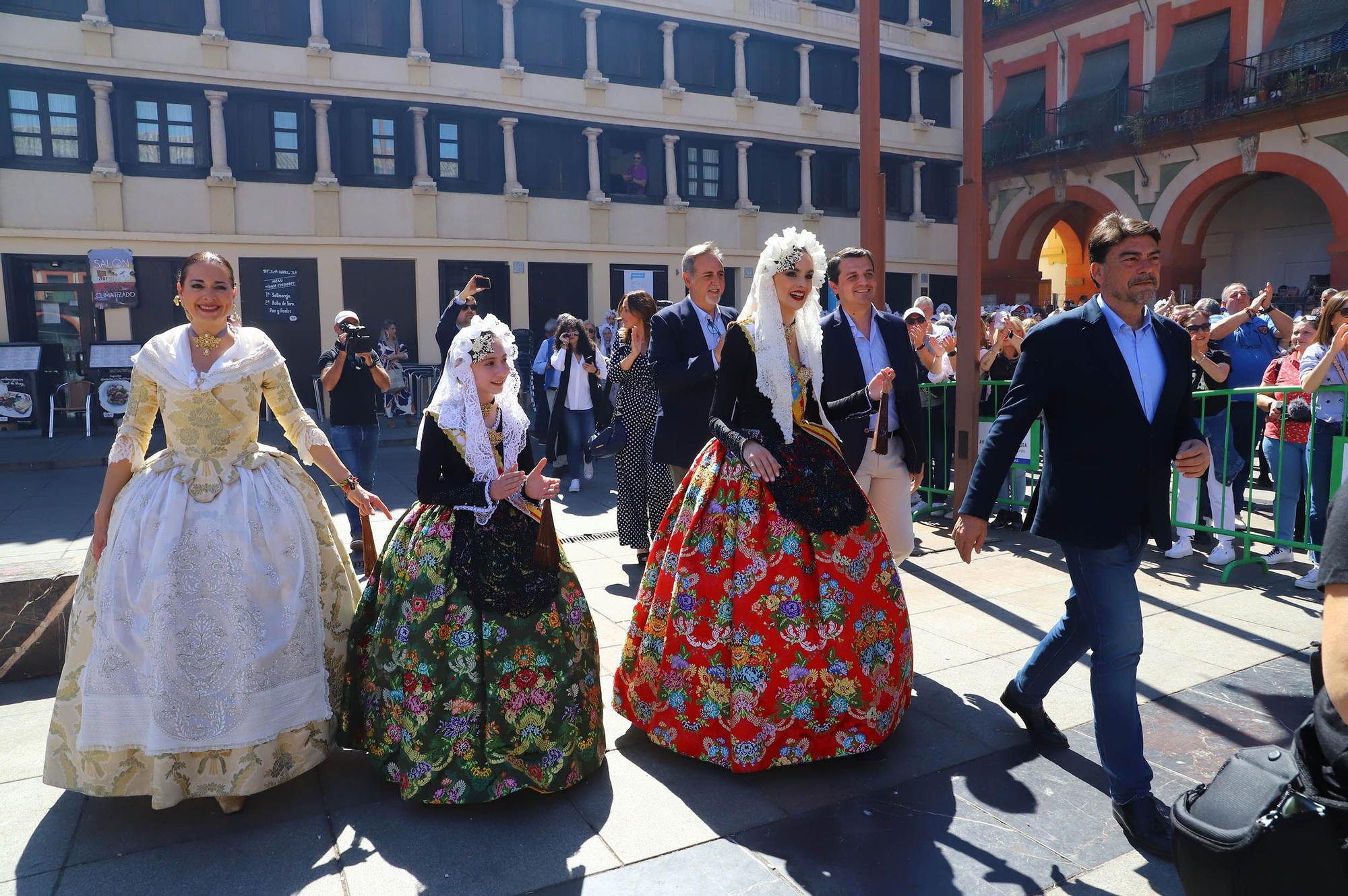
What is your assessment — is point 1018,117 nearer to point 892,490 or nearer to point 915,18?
point 915,18

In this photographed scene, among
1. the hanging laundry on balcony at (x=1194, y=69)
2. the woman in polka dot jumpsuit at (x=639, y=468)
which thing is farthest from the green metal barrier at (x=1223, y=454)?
the hanging laundry on balcony at (x=1194, y=69)

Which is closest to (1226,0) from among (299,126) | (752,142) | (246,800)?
(752,142)

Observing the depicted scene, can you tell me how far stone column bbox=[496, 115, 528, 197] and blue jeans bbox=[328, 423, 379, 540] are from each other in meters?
14.2

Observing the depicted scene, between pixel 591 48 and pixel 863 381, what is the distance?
1893 cm

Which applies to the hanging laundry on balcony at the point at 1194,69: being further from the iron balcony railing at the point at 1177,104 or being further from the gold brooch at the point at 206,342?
the gold brooch at the point at 206,342

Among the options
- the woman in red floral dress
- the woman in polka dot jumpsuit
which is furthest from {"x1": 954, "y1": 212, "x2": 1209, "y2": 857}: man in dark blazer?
the woman in polka dot jumpsuit

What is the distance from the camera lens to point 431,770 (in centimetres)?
322

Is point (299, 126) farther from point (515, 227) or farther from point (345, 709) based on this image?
point (345, 709)

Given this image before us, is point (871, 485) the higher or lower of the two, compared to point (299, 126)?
lower

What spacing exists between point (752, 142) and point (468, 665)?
21911mm

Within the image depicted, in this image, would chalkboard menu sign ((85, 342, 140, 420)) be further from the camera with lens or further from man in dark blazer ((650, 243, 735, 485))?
man in dark blazer ((650, 243, 735, 485))

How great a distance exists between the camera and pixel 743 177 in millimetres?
23438

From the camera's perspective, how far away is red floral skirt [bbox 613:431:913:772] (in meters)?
3.48

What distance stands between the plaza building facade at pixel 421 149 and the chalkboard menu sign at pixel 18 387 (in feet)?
5.87
